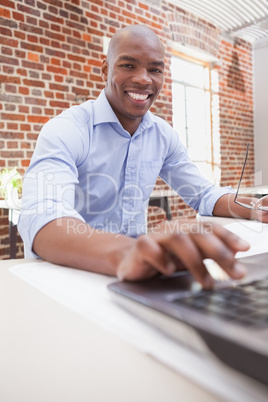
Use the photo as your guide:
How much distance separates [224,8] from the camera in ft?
14.8

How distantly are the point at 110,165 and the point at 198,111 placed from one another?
4149 millimetres

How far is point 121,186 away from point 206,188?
34cm

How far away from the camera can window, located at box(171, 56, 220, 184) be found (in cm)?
484

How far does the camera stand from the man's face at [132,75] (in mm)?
1377

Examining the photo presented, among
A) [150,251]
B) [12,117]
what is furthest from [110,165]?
[12,117]

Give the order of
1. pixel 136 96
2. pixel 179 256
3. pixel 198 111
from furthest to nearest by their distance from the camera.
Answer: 1. pixel 198 111
2. pixel 136 96
3. pixel 179 256

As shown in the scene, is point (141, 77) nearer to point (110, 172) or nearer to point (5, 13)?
point (110, 172)

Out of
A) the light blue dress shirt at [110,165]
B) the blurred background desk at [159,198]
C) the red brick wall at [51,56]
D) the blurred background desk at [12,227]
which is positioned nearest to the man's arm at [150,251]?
the light blue dress shirt at [110,165]

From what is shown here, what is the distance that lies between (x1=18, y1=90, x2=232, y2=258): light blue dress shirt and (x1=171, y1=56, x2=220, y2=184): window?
3323 millimetres

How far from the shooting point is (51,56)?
3.29m

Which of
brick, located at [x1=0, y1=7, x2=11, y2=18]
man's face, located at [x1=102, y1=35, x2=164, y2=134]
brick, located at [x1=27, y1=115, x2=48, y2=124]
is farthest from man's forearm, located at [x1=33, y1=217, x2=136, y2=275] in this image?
brick, located at [x1=0, y1=7, x2=11, y2=18]

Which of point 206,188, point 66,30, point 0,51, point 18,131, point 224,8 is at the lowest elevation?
point 206,188

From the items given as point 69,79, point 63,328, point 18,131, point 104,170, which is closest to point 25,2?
point 69,79

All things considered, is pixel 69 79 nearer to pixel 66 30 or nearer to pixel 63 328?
pixel 66 30
